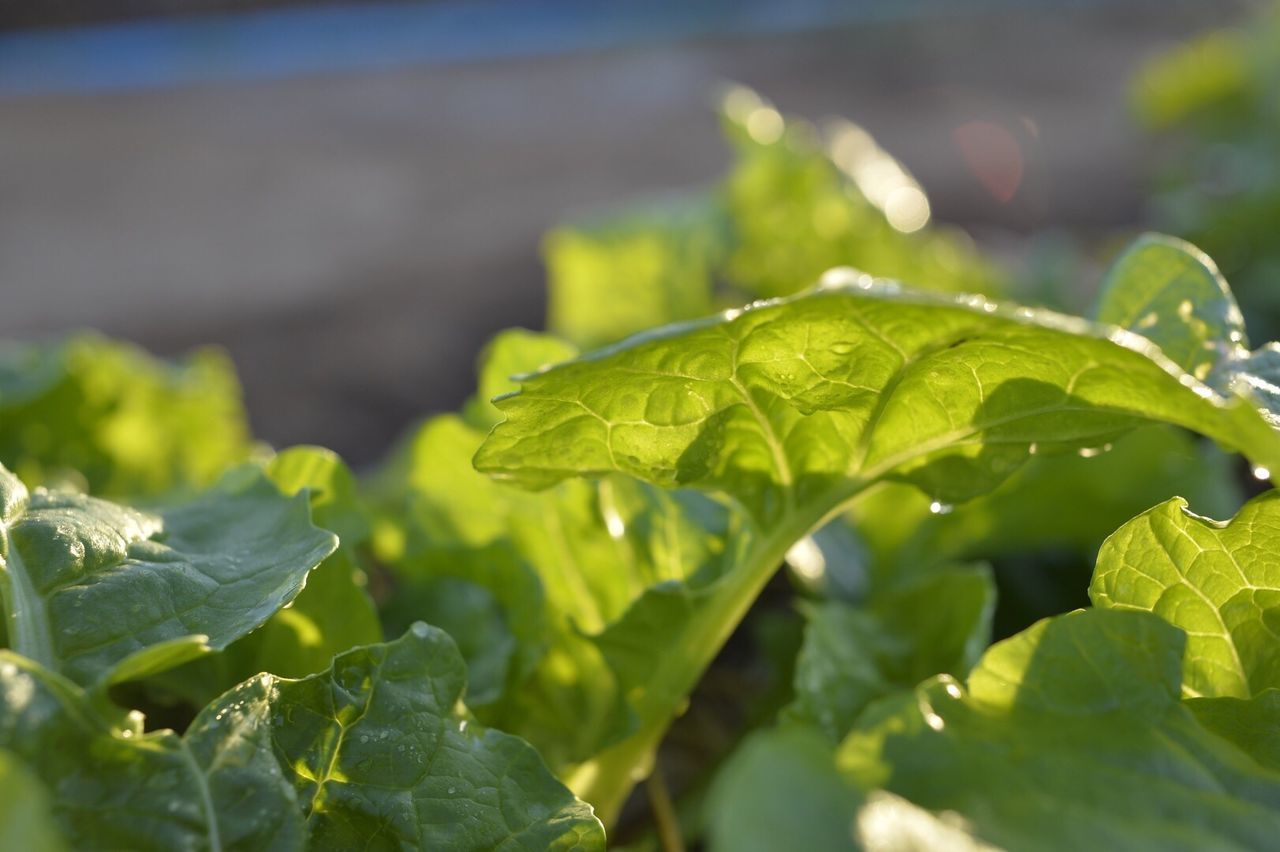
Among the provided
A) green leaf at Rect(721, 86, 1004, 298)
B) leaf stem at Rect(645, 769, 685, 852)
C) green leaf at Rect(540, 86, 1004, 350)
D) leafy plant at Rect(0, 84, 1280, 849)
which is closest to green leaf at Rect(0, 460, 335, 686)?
leafy plant at Rect(0, 84, 1280, 849)

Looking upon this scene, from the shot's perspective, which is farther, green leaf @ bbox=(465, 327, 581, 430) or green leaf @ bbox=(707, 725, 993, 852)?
green leaf @ bbox=(465, 327, 581, 430)

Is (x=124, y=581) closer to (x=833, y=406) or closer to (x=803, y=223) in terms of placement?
(x=833, y=406)

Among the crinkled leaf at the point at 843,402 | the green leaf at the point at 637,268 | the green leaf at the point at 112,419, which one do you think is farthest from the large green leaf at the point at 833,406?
the green leaf at the point at 637,268

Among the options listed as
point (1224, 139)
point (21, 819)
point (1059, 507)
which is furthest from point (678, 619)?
point (1224, 139)

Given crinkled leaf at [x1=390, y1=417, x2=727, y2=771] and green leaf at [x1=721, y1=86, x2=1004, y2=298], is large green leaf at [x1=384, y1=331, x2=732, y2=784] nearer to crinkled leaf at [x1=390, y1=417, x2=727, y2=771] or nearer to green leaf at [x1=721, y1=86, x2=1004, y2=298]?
crinkled leaf at [x1=390, y1=417, x2=727, y2=771]

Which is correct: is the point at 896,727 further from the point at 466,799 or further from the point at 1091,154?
the point at 1091,154

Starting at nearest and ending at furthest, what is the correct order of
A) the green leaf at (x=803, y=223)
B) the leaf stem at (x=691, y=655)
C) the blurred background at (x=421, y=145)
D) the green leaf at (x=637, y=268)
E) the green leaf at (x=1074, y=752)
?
the green leaf at (x=1074, y=752), the leaf stem at (x=691, y=655), the green leaf at (x=803, y=223), the green leaf at (x=637, y=268), the blurred background at (x=421, y=145)

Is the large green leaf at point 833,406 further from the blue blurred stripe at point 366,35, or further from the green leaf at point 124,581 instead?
the blue blurred stripe at point 366,35
